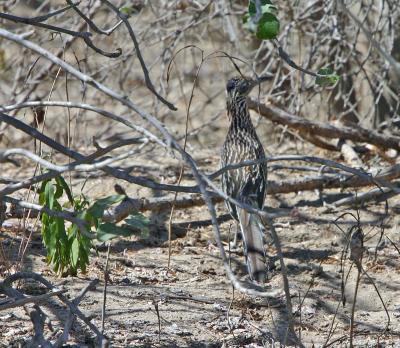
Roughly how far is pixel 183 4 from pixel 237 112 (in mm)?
1327

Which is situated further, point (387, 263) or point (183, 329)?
point (387, 263)

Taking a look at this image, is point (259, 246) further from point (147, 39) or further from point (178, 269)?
point (147, 39)

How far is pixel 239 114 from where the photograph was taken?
7484 mm

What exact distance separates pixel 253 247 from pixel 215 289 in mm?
460

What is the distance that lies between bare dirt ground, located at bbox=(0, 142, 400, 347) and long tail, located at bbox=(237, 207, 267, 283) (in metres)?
0.14

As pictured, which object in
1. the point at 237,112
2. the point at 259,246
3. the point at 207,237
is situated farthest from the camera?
the point at 237,112

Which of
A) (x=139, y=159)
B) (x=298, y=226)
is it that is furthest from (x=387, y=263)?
(x=139, y=159)

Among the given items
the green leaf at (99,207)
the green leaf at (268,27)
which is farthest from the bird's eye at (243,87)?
the green leaf at (99,207)

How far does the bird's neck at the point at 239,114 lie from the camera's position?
24.4 feet

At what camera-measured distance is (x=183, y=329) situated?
4.99 meters

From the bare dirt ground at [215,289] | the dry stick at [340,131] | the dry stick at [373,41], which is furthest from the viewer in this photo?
the dry stick at [340,131]

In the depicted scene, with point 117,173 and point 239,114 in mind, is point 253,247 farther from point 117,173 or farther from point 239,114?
point 117,173

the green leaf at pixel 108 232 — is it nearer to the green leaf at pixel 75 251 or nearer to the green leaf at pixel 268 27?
the green leaf at pixel 268 27

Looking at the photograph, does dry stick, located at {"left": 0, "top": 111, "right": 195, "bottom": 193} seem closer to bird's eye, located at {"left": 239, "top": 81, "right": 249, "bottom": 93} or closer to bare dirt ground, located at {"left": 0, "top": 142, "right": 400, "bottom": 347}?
A: bare dirt ground, located at {"left": 0, "top": 142, "right": 400, "bottom": 347}
